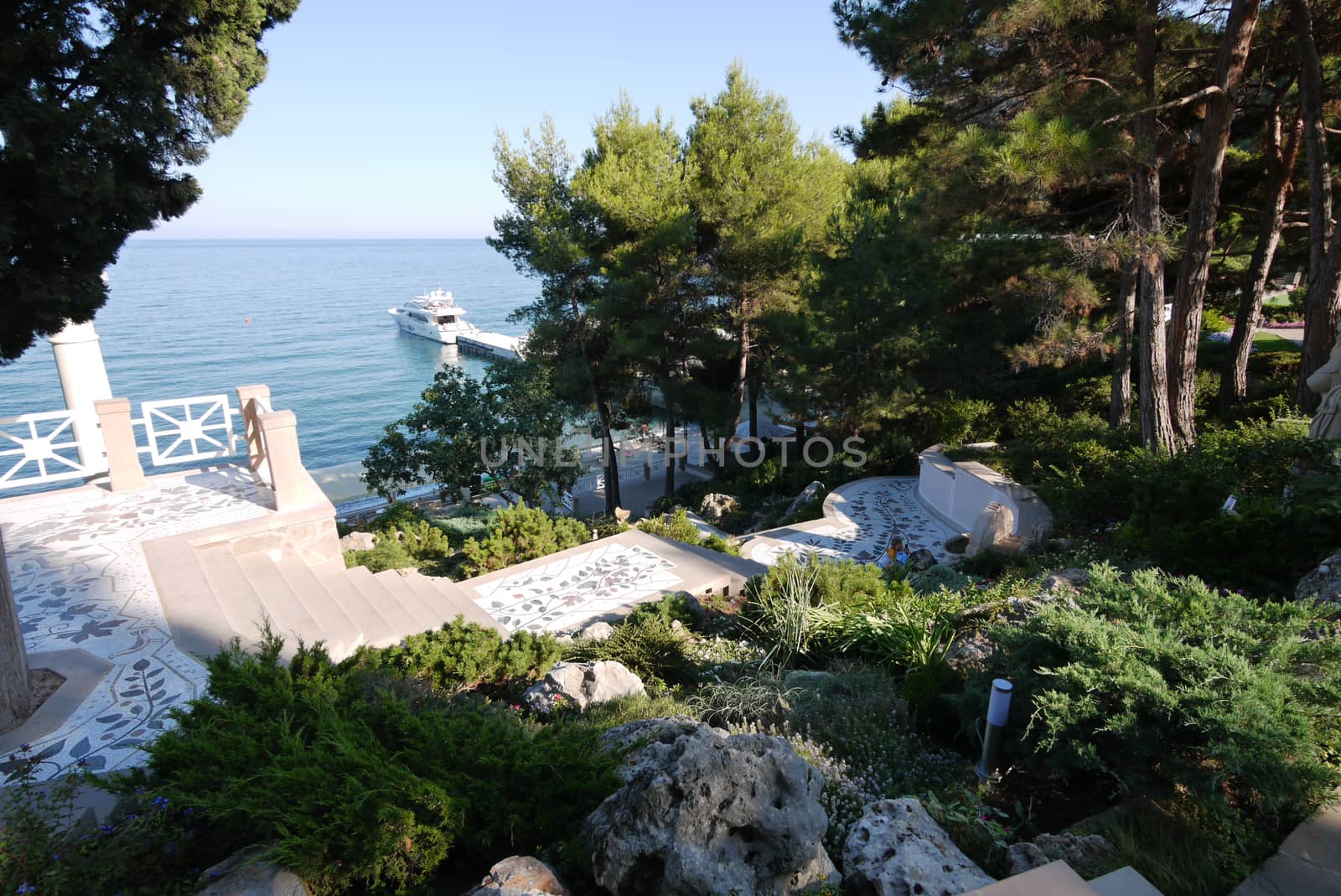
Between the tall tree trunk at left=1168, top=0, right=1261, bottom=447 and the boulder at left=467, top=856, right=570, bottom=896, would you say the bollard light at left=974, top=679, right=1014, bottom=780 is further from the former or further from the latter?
the tall tree trunk at left=1168, top=0, right=1261, bottom=447

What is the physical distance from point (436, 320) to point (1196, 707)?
2251 inches

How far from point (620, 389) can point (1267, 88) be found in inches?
507

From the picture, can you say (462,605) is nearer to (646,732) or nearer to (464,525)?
(646,732)

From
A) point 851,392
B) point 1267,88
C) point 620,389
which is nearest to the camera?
point 1267,88

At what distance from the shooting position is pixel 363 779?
2.61 meters

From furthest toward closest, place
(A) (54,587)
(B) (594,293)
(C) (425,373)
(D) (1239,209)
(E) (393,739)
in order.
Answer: (C) (425,373) < (B) (594,293) < (D) (1239,209) < (A) (54,587) < (E) (393,739)

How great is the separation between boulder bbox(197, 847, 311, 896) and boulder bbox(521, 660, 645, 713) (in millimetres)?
2060

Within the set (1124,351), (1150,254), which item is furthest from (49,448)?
(1124,351)

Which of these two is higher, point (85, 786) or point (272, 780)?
point (272, 780)

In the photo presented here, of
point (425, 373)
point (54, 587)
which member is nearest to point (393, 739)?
point (54, 587)

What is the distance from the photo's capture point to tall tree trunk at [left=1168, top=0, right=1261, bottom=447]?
316 inches

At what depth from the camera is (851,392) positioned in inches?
587

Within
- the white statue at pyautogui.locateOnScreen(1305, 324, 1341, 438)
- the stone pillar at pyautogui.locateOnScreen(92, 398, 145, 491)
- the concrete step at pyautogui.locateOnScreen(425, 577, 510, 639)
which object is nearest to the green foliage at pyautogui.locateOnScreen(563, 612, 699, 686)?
the concrete step at pyautogui.locateOnScreen(425, 577, 510, 639)

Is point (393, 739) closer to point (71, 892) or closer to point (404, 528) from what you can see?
point (71, 892)
